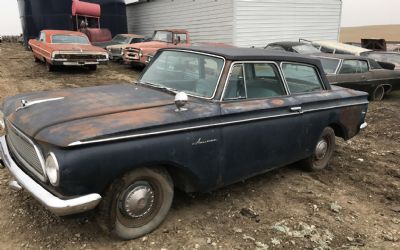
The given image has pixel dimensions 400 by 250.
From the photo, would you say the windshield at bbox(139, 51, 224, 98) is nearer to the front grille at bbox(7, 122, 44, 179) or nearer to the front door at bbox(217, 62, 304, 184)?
the front door at bbox(217, 62, 304, 184)

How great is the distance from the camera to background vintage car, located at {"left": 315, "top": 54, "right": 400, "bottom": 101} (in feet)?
31.2

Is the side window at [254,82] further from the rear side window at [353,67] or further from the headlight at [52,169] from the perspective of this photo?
the rear side window at [353,67]

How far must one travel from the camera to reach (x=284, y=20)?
19469 millimetres

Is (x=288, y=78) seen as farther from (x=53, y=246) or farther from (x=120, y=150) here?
(x=53, y=246)

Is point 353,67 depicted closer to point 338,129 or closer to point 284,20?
point 338,129

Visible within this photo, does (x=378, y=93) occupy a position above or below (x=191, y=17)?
below

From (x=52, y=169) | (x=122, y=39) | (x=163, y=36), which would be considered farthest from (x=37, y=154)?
(x=122, y=39)

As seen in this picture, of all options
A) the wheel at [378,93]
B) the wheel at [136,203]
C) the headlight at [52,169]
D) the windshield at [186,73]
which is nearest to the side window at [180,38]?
the wheel at [378,93]

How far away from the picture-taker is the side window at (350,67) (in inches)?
379

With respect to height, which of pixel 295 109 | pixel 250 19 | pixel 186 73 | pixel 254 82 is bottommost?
pixel 295 109

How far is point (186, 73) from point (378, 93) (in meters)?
8.47

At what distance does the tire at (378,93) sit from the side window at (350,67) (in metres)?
0.99

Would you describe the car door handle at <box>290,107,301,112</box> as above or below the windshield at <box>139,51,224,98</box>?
below

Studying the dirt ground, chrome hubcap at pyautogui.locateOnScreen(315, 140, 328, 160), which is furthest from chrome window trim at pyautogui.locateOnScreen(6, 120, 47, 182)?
chrome hubcap at pyautogui.locateOnScreen(315, 140, 328, 160)
